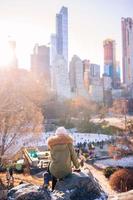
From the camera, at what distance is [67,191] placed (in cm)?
516

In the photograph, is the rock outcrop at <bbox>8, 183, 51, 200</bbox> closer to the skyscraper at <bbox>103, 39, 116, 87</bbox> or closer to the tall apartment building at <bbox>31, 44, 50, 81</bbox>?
the tall apartment building at <bbox>31, 44, 50, 81</bbox>

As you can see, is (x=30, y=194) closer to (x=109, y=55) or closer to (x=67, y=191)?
(x=67, y=191)

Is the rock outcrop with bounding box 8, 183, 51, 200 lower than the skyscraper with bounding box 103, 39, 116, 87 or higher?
lower

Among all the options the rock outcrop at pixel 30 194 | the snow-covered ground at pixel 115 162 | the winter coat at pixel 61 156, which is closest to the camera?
the rock outcrop at pixel 30 194

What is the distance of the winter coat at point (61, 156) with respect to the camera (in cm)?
563

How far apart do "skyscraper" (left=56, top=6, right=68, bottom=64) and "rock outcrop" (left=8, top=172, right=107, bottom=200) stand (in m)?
160

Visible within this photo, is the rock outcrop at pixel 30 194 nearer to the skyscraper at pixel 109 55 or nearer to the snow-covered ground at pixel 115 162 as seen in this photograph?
the snow-covered ground at pixel 115 162

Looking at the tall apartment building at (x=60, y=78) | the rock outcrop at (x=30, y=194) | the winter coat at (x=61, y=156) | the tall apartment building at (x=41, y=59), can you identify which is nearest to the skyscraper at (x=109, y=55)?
the tall apartment building at (x=41, y=59)

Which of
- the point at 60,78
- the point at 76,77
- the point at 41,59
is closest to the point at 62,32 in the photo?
the point at 41,59

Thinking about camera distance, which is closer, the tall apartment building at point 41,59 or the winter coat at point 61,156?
the winter coat at point 61,156

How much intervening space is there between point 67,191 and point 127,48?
477 ft

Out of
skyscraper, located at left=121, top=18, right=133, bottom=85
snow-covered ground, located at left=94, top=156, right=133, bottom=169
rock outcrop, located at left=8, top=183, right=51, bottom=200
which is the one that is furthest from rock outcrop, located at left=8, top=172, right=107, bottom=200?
skyscraper, located at left=121, top=18, right=133, bottom=85

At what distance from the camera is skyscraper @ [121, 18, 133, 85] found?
143375 mm

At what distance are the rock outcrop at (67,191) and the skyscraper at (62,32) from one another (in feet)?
524
